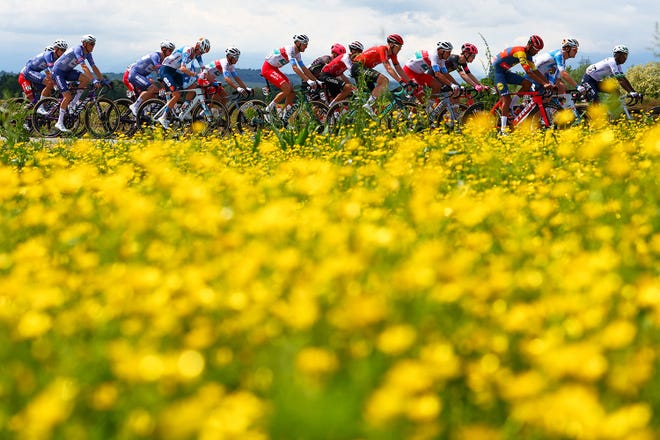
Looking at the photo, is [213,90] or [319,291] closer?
[319,291]

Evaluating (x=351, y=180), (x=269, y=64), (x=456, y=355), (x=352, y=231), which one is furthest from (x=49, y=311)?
(x=269, y=64)

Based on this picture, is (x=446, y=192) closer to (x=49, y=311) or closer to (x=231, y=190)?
(x=231, y=190)

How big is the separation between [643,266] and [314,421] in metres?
2.10

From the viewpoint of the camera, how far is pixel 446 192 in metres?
Answer: 5.06

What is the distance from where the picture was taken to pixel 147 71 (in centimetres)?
1301

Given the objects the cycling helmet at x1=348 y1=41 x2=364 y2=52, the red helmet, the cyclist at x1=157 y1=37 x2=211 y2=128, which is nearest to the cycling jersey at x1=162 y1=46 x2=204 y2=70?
the cyclist at x1=157 y1=37 x2=211 y2=128

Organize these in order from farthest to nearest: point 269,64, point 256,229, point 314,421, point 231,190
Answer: point 269,64 < point 231,190 < point 256,229 < point 314,421

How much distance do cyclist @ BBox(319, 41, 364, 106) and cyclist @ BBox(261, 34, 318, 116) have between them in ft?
0.84

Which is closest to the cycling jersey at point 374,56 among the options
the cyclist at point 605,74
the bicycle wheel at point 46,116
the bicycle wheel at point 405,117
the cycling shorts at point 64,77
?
the bicycle wheel at point 405,117

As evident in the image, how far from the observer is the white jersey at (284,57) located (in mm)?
12023

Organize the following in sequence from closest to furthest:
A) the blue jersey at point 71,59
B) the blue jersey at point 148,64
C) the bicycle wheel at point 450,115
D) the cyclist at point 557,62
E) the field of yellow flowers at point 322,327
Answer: the field of yellow flowers at point 322,327 < the cyclist at point 557,62 < the bicycle wheel at point 450,115 < the blue jersey at point 71,59 < the blue jersey at point 148,64

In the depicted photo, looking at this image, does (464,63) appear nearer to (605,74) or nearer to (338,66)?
(338,66)

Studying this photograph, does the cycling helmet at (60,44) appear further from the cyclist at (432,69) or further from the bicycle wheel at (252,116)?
the cyclist at (432,69)

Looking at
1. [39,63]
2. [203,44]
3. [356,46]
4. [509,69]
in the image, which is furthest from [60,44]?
[509,69]
